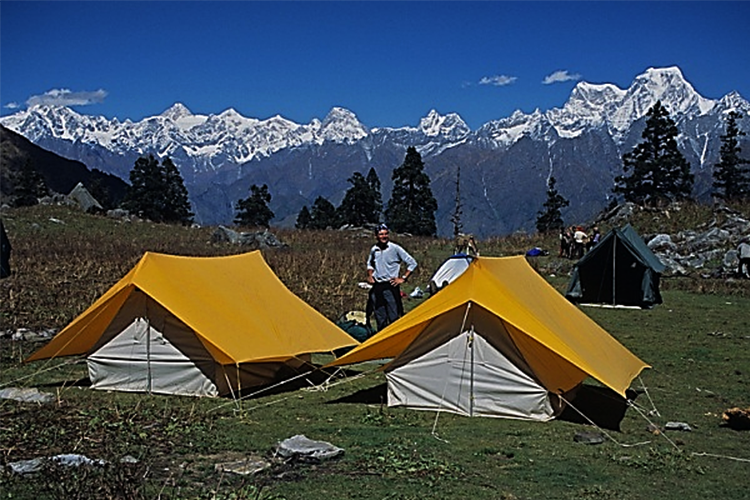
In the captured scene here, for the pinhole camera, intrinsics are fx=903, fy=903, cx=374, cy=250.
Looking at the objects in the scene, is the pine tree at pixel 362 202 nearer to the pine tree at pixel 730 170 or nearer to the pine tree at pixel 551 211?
the pine tree at pixel 551 211

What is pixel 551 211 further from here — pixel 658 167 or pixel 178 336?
pixel 178 336

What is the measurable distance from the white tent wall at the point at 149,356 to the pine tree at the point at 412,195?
6842cm

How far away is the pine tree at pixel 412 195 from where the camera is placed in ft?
267

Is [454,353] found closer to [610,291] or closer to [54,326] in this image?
[54,326]

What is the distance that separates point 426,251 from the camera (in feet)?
131

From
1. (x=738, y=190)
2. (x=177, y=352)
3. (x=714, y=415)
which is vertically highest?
(x=738, y=190)

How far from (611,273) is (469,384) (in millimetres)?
15858

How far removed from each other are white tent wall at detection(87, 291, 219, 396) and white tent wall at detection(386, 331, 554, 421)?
2.52m

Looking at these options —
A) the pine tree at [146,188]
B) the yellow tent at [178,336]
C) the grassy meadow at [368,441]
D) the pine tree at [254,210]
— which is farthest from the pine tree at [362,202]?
the yellow tent at [178,336]

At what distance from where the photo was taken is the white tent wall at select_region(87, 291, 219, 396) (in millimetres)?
11453

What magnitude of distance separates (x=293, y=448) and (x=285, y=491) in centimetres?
123

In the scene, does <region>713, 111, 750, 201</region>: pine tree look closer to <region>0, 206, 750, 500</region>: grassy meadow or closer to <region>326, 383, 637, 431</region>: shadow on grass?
<region>0, 206, 750, 500</region>: grassy meadow

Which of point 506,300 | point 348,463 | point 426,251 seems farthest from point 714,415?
point 426,251

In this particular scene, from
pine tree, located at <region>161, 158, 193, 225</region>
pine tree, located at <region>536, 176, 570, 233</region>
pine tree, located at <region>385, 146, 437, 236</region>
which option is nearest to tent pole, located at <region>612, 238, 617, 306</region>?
pine tree, located at <region>385, 146, 437, 236</region>
